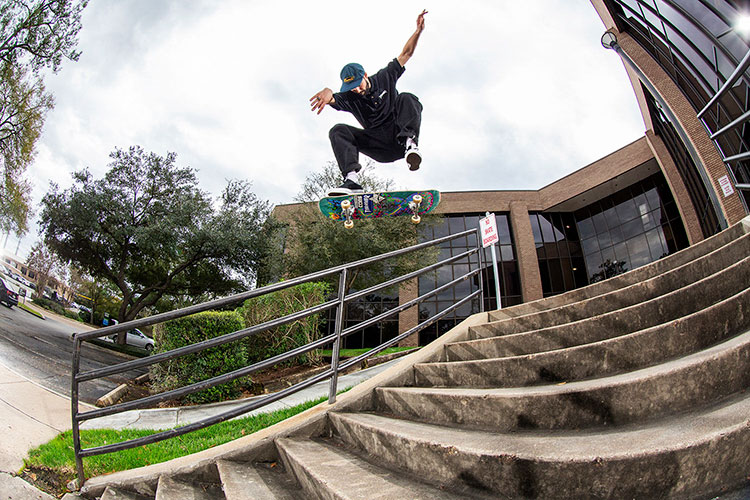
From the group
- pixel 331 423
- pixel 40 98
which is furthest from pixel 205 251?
pixel 331 423

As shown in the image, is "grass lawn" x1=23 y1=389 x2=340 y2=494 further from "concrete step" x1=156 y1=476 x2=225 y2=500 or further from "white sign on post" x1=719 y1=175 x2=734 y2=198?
"white sign on post" x1=719 y1=175 x2=734 y2=198

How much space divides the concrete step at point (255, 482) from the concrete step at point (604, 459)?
73 cm

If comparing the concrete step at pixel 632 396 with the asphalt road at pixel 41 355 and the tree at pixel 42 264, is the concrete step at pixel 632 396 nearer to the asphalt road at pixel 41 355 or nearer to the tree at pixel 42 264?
the asphalt road at pixel 41 355

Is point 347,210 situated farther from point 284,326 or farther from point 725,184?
point 725,184

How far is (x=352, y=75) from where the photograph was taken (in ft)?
12.8

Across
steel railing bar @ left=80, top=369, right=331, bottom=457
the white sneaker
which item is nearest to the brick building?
the white sneaker

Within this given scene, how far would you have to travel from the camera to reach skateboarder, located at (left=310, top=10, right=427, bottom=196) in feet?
13.3

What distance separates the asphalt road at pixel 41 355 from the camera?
5.85 metres

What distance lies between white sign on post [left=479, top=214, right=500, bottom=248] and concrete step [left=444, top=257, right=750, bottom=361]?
3822mm

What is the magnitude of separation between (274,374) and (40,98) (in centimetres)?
1469

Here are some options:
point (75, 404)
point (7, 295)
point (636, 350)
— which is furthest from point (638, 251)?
point (7, 295)

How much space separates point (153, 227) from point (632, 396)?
17753 millimetres

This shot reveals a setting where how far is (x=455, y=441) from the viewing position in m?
1.54

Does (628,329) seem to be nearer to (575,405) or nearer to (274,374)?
(575,405)
